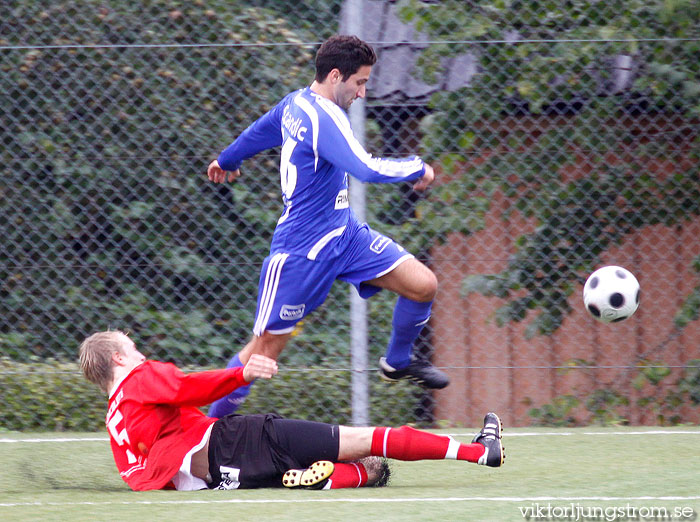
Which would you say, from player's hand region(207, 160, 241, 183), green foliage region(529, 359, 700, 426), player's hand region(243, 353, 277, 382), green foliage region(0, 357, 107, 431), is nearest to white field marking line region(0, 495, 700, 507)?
player's hand region(243, 353, 277, 382)

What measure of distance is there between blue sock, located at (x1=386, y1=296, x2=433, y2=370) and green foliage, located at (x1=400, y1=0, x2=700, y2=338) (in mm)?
1172

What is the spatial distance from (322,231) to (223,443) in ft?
3.59

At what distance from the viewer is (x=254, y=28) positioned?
6.44 meters

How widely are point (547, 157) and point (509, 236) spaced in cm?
53

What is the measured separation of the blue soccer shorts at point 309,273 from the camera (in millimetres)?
4566

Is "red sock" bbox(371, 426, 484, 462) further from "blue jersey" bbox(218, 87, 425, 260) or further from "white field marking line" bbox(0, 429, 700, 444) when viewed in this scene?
"white field marking line" bbox(0, 429, 700, 444)

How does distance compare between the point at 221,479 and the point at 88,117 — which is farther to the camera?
the point at 88,117

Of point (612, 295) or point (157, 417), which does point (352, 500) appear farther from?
point (612, 295)

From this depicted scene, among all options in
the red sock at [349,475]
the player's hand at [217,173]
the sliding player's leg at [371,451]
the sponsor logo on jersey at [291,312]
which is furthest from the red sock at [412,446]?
the player's hand at [217,173]

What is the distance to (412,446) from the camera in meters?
4.02

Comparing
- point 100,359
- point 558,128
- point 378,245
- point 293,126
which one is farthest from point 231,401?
point 558,128

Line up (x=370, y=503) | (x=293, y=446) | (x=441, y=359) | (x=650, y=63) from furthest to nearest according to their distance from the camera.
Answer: (x=441, y=359), (x=650, y=63), (x=293, y=446), (x=370, y=503)

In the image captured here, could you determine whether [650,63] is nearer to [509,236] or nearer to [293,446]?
[509,236]

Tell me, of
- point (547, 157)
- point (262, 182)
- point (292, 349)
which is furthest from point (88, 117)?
point (547, 157)
